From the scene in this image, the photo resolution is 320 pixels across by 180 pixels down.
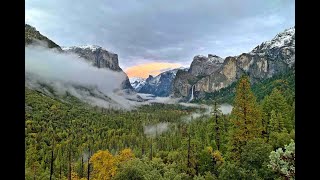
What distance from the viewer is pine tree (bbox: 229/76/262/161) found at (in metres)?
23.1

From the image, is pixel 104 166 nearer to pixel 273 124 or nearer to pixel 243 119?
pixel 243 119

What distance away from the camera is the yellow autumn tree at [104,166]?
102 ft

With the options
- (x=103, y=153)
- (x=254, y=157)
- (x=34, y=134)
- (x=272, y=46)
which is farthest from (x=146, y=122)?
(x=254, y=157)

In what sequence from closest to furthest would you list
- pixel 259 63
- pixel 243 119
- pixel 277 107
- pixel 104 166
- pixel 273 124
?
pixel 243 119, pixel 273 124, pixel 277 107, pixel 104 166, pixel 259 63

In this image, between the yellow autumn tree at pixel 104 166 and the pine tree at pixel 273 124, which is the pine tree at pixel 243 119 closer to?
the pine tree at pixel 273 124

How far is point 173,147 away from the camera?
182 ft

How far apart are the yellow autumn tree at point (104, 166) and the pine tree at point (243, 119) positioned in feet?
38.0

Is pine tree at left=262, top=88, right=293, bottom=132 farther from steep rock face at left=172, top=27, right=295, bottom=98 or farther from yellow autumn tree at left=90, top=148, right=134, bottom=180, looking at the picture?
steep rock face at left=172, top=27, right=295, bottom=98

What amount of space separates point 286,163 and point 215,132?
2112cm

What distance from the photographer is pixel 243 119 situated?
23.5 m

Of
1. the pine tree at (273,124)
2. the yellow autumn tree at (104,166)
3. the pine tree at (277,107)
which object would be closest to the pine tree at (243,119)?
the pine tree at (273,124)

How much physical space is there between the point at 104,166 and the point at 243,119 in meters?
14.0

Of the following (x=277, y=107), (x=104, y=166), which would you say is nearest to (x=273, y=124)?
(x=277, y=107)
